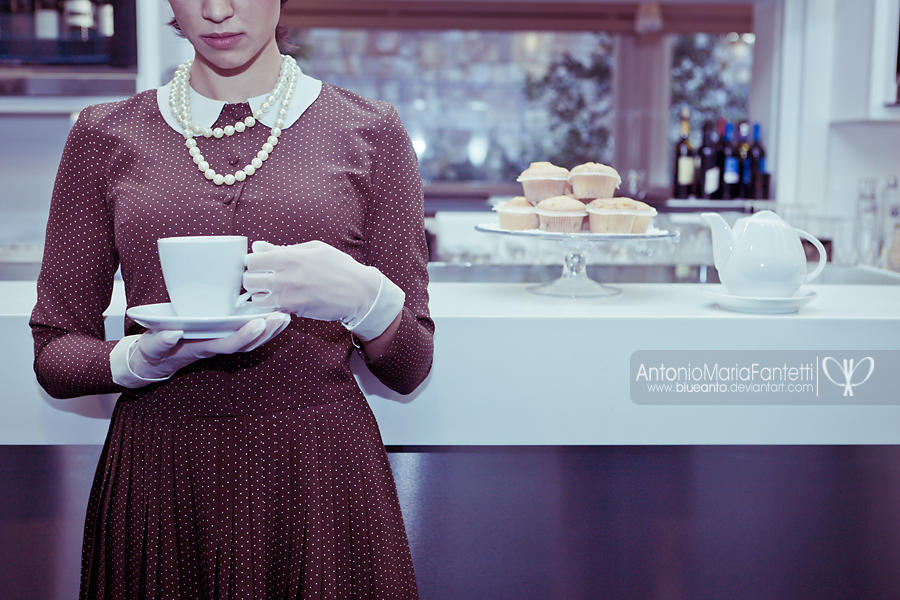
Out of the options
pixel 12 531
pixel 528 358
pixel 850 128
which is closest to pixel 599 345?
pixel 528 358

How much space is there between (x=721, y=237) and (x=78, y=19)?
2245 mm

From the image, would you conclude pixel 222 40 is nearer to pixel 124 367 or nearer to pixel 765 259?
pixel 124 367

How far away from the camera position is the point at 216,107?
1.05 meters

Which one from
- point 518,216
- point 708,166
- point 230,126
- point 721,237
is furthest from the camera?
point 708,166

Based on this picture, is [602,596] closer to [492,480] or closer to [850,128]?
[492,480]

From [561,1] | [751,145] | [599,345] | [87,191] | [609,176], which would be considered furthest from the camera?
[561,1]

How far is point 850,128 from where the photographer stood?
3582mm

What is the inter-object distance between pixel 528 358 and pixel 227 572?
0.53m

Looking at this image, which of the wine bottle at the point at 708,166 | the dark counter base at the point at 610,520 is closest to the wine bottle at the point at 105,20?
the dark counter base at the point at 610,520

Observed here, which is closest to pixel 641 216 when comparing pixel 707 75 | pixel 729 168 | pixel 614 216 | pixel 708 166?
pixel 614 216

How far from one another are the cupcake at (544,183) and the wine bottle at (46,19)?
1911 millimetres

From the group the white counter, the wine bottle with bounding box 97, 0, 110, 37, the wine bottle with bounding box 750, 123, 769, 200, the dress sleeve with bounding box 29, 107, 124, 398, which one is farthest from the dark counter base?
the wine bottle with bounding box 750, 123, 769, 200

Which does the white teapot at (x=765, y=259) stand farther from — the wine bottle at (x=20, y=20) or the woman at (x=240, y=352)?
the wine bottle at (x=20, y=20)

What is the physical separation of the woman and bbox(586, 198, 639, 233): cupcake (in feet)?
1.73
